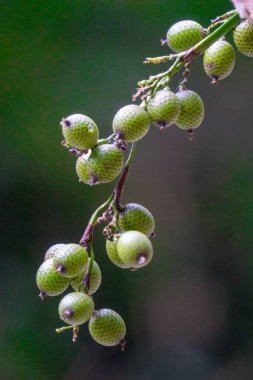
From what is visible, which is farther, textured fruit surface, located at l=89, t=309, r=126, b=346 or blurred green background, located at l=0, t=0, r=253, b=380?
blurred green background, located at l=0, t=0, r=253, b=380

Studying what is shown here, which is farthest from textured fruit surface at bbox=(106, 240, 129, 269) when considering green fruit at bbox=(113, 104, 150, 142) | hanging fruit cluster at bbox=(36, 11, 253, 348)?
green fruit at bbox=(113, 104, 150, 142)

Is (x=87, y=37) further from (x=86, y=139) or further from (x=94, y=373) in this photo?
(x=86, y=139)

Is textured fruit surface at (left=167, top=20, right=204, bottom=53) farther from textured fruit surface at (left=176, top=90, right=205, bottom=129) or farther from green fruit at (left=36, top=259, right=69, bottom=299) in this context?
green fruit at (left=36, top=259, right=69, bottom=299)

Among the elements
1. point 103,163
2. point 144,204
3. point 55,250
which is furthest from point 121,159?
point 144,204

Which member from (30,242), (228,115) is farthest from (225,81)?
(30,242)

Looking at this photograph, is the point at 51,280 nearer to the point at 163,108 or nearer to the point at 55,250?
the point at 55,250

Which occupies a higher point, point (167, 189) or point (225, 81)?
point (225, 81)

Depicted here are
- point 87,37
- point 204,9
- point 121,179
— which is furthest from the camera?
point 87,37
